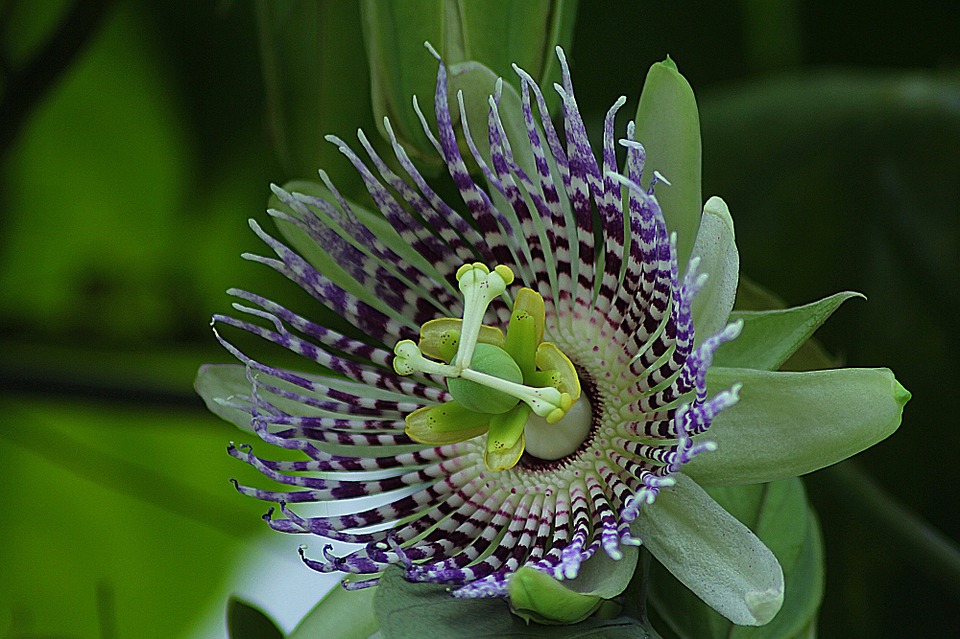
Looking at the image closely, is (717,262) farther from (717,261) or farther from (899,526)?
(899,526)

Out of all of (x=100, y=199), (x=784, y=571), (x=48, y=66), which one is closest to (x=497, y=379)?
(x=784, y=571)

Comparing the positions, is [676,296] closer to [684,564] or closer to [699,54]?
[684,564]

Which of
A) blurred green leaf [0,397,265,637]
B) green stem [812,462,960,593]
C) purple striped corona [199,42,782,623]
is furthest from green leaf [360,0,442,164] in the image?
blurred green leaf [0,397,265,637]

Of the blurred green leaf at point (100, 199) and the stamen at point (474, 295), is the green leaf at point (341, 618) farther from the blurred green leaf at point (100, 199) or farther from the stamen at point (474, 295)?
the blurred green leaf at point (100, 199)

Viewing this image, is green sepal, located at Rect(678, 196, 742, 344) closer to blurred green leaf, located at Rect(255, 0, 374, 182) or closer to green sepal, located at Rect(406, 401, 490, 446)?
green sepal, located at Rect(406, 401, 490, 446)

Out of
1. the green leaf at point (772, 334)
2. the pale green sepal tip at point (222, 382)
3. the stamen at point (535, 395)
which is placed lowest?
the green leaf at point (772, 334)

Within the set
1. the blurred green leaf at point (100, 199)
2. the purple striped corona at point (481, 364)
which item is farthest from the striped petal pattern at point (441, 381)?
the blurred green leaf at point (100, 199)
